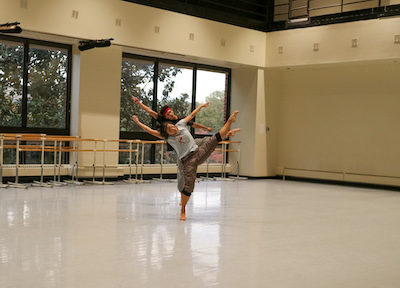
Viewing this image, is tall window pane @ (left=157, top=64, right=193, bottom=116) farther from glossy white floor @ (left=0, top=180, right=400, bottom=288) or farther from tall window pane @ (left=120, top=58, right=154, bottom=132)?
glossy white floor @ (left=0, top=180, right=400, bottom=288)

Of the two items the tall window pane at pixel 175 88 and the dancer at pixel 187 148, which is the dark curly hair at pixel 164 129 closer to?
the dancer at pixel 187 148

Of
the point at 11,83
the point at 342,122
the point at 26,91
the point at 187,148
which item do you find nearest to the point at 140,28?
the point at 26,91

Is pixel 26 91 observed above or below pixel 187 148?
above

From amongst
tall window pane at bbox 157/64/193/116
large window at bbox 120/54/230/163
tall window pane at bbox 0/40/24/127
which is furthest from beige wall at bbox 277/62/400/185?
tall window pane at bbox 0/40/24/127

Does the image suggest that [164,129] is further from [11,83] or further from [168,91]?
[168,91]

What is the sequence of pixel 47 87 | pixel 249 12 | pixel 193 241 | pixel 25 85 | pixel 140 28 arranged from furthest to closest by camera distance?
pixel 249 12 < pixel 140 28 < pixel 47 87 < pixel 25 85 < pixel 193 241

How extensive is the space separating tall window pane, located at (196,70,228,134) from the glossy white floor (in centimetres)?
491

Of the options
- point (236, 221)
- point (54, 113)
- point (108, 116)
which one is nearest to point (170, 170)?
point (108, 116)

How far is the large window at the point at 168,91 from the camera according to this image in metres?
11.8

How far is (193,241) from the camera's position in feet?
16.2

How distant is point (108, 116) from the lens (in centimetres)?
1076

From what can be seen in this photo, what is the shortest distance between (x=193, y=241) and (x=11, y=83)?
6668mm

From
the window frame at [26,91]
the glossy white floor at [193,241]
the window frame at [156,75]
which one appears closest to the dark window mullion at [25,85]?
the window frame at [26,91]

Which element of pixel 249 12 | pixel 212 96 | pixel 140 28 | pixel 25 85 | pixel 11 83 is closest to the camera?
pixel 11 83
